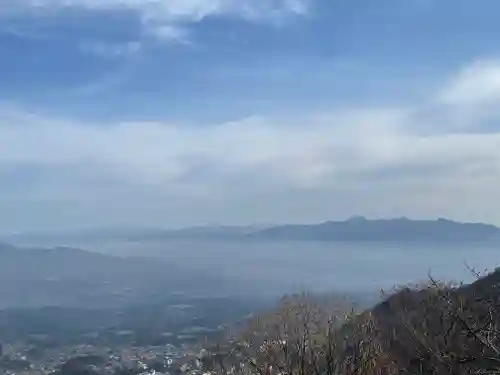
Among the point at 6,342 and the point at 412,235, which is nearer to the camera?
the point at 6,342

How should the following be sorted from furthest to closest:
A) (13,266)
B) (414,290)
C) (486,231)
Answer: (486,231)
(13,266)
(414,290)

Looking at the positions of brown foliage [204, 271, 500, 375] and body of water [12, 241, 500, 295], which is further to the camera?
body of water [12, 241, 500, 295]

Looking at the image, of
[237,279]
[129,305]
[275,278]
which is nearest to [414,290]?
[129,305]

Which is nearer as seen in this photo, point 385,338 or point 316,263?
point 385,338

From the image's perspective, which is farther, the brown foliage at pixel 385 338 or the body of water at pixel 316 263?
the body of water at pixel 316 263

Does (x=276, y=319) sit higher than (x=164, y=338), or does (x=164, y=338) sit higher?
(x=276, y=319)

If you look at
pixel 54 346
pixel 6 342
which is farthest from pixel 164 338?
pixel 6 342

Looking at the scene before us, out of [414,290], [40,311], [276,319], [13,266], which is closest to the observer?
[276,319]

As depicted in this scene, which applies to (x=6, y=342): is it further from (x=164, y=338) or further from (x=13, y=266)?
(x=13, y=266)

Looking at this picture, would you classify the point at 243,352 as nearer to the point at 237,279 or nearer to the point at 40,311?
the point at 40,311
